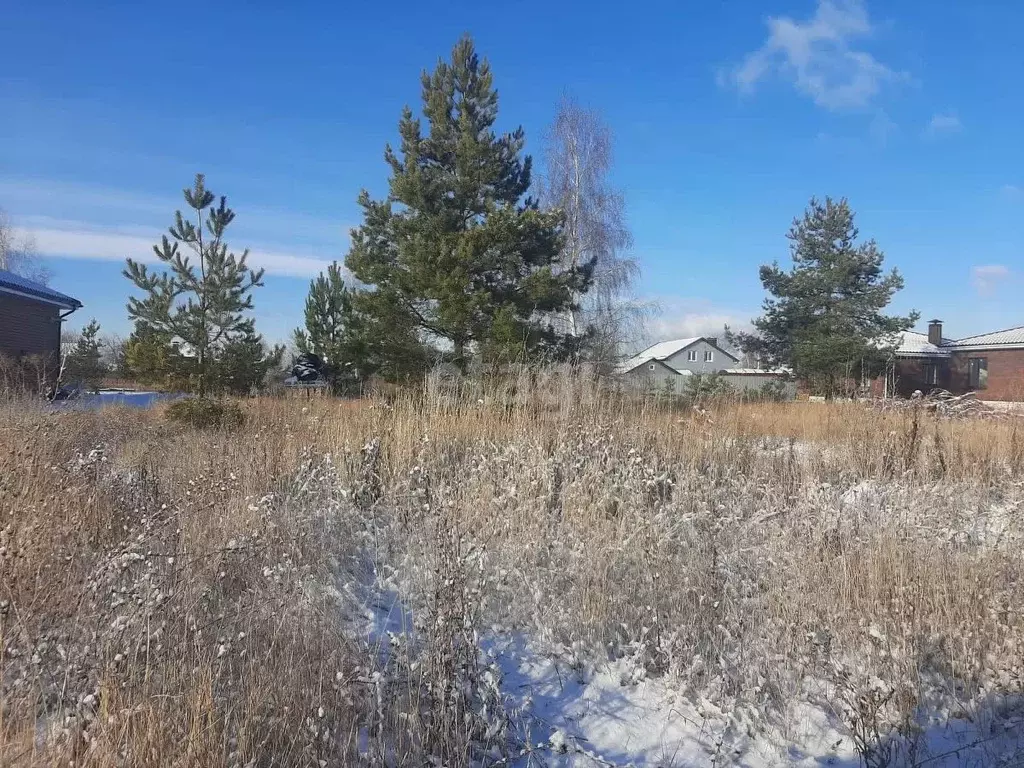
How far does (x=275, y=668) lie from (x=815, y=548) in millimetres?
2739

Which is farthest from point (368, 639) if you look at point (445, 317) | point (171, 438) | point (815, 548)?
point (445, 317)

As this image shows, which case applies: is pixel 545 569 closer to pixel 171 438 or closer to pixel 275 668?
pixel 275 668

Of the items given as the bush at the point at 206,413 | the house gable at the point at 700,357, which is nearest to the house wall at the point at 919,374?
the house gable at the point at 700,357

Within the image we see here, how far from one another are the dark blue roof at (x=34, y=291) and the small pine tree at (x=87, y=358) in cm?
167

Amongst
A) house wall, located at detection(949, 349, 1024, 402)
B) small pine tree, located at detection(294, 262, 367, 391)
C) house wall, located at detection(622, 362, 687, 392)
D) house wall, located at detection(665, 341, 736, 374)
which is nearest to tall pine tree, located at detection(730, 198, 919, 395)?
house wall, located at detection(622, 362, 687, 392)

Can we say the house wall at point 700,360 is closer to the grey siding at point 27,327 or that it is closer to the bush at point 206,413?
the grey siding at point 27,327

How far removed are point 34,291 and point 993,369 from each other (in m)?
40.9

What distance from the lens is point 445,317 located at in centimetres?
1268

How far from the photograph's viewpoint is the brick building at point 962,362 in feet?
98.7

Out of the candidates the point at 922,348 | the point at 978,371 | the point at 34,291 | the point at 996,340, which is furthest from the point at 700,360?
the point at 34,291

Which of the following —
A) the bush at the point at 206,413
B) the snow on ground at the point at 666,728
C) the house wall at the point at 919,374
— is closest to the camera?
the snow on ground at the point at 666,728

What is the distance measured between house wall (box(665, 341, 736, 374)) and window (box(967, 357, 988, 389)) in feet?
57.9

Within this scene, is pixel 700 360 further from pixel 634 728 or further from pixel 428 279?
pixel 634 728

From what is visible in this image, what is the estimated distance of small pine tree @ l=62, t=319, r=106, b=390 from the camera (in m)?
19.8
